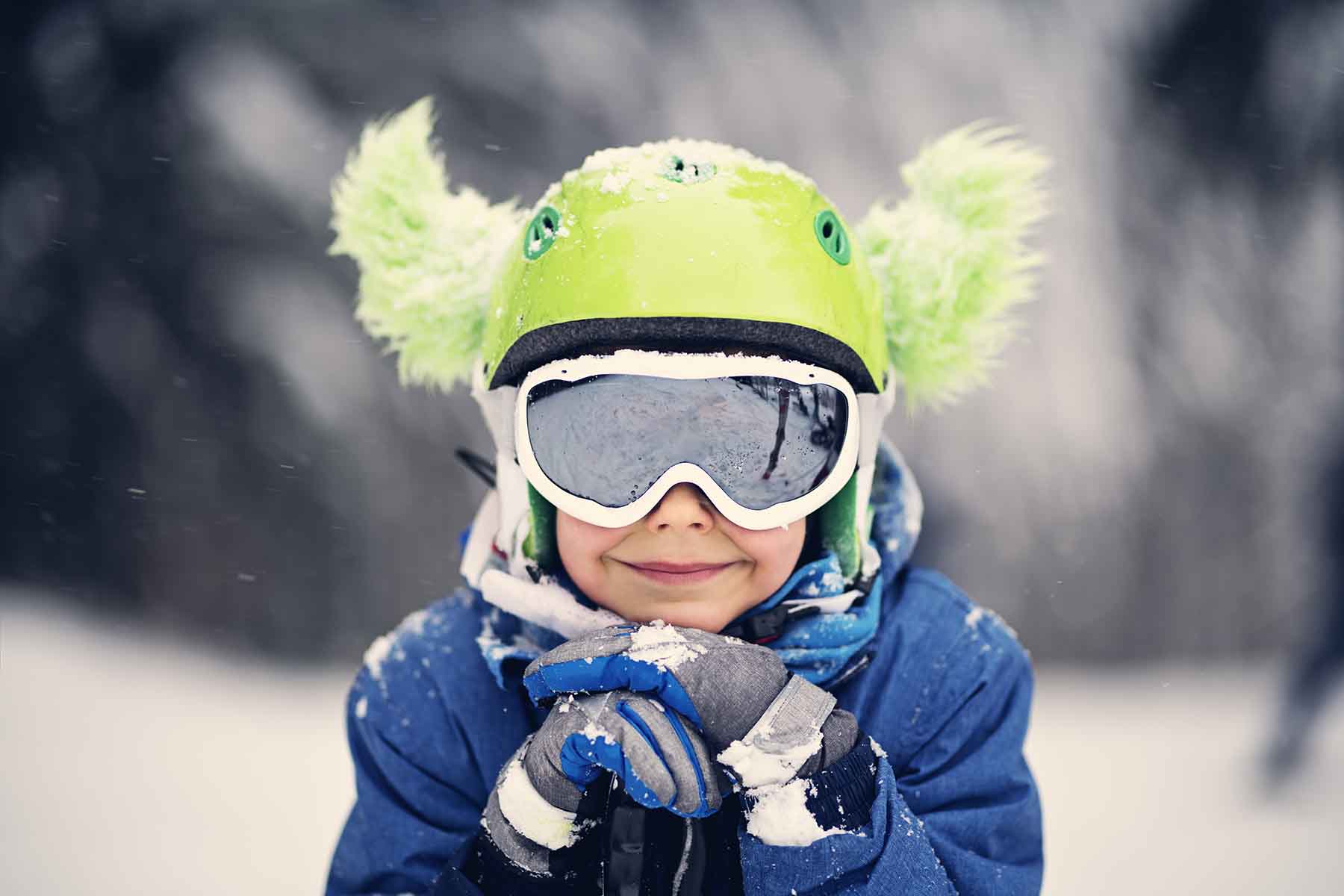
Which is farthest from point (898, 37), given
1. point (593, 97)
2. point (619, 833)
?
point (619, 833)

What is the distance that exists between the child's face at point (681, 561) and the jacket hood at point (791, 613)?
39 mm

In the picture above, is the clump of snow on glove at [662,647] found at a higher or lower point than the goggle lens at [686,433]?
lower

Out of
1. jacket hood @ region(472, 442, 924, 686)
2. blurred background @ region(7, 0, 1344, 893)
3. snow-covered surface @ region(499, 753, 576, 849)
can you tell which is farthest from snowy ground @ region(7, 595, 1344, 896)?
snow-covered surface @ region(499, 753, 576, 849)

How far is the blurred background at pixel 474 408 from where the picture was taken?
12.5 feet

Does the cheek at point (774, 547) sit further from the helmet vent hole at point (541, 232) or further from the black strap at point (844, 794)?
the helmet vent hole at point (541, 232)

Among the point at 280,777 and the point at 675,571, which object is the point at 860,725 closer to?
the point at 675,571

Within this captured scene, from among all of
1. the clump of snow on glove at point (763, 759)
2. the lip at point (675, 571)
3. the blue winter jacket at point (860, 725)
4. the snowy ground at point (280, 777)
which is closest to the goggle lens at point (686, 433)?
the lip at point (675, 571)

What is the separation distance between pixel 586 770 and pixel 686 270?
2.12 feet

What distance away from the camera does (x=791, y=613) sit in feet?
5.27

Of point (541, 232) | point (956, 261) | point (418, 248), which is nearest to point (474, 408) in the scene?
point (418, 248)

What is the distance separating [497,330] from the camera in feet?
5.44

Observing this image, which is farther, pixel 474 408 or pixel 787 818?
pixel 474 408

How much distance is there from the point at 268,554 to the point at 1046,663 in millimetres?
2908


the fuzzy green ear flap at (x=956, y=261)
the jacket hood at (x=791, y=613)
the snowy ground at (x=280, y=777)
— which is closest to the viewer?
the jacket hood at (x=791, y=613)
